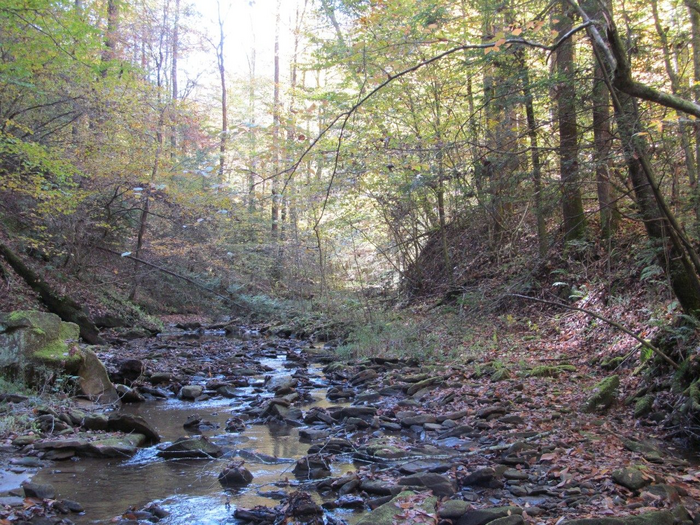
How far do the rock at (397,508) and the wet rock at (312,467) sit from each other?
122cm

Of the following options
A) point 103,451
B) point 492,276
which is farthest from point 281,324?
point 103,451

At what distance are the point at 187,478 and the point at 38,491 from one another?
1.41 m

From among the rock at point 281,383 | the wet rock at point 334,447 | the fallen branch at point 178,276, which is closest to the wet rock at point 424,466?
the wet rock at point 334,447

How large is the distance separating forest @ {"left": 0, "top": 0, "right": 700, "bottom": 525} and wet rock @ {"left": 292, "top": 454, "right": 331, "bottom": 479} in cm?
3

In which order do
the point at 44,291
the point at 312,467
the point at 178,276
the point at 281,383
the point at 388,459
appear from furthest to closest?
the point at 178,276 → the point at 44,291 → the point at 281,383 → the point at 388,459 → the point at 312,467

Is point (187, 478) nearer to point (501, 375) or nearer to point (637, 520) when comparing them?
point (637, 520)

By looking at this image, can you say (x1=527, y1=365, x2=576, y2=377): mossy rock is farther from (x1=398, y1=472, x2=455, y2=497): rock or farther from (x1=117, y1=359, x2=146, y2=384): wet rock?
(x1=117, y1=359, x2=146, y2=384): wet rock

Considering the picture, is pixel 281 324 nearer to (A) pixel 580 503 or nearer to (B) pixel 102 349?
(B) pixel 102 349

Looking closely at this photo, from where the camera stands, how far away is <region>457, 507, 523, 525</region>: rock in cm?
409

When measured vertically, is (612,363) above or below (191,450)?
above

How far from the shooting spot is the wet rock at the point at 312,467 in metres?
5.61

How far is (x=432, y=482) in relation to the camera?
4.92m

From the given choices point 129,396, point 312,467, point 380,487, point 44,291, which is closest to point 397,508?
point 380,487

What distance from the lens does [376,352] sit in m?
12.2
